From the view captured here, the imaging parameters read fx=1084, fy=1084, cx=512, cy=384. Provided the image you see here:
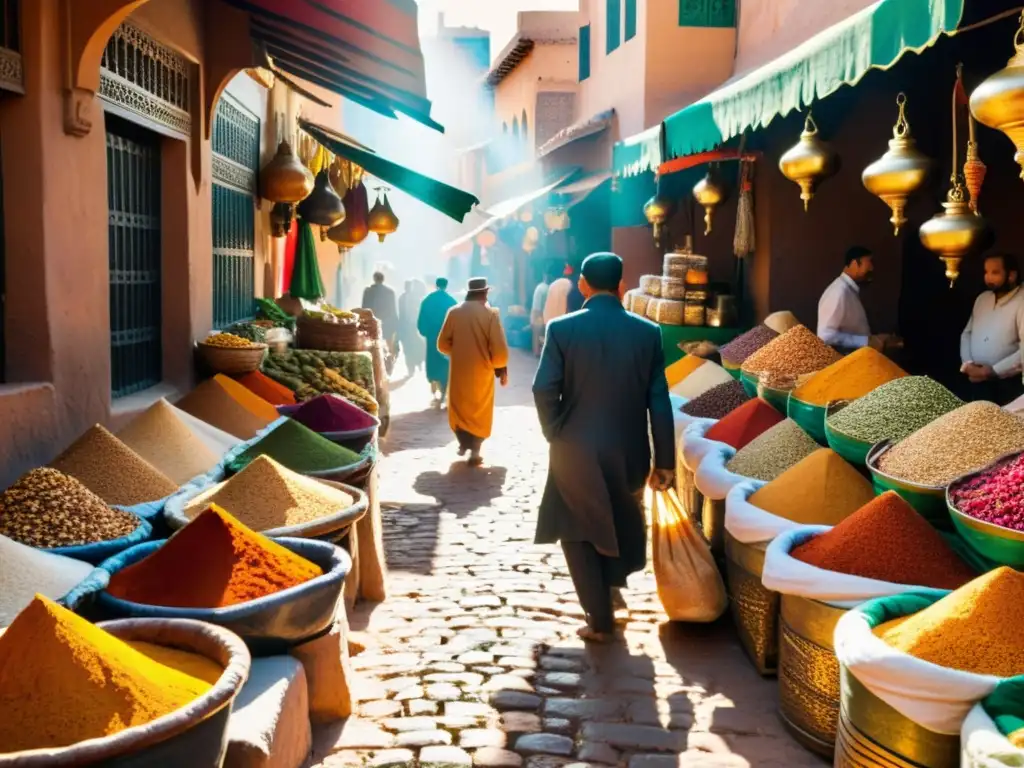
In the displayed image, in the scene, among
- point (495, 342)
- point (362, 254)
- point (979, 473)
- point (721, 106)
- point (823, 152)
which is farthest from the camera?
point (362, 254)

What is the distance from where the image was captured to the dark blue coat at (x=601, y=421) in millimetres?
4691

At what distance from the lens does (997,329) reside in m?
6.31

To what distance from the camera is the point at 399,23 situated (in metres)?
6.23

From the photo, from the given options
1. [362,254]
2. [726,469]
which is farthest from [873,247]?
[362,254]

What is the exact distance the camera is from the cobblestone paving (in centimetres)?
355

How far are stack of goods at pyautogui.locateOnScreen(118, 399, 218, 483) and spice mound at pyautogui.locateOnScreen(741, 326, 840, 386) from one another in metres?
3.03

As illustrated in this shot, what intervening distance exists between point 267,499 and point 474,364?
5.29 meters

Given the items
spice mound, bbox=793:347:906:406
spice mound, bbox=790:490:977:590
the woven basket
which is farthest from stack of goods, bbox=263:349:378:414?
spice mound, bbox=790:490:977:590

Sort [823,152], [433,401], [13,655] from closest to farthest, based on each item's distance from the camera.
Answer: [13,655] → [823,152] → [433,401]

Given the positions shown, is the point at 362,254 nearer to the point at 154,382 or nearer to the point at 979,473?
the point at 154,382

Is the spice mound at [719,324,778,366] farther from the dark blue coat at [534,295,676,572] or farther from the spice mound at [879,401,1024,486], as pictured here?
the spice mound at [879,401,1024,486]

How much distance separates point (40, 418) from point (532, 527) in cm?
322

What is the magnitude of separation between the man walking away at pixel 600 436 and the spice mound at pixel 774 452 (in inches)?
14.9

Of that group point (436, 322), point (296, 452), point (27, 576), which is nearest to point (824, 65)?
point (296, 452)
